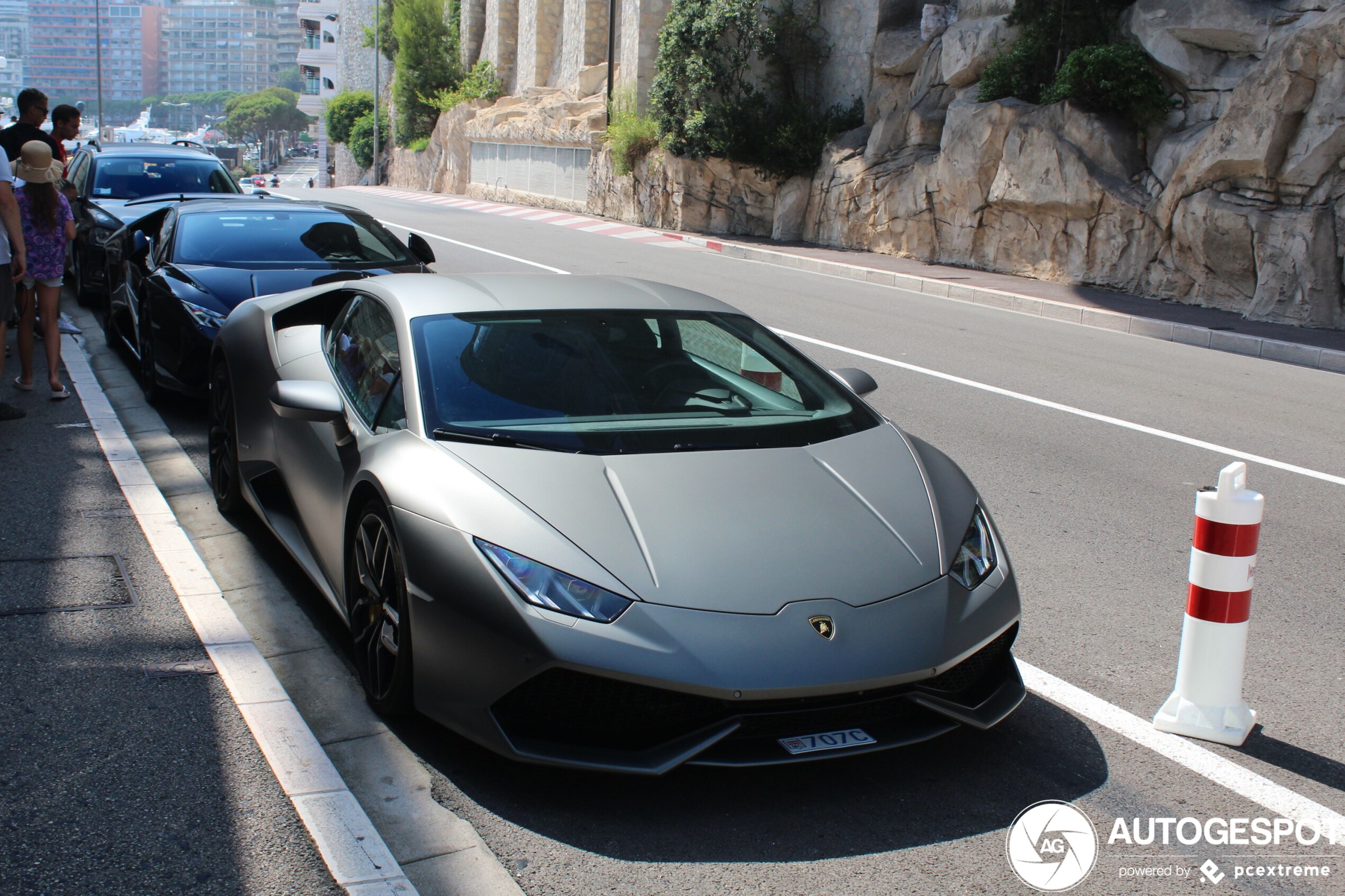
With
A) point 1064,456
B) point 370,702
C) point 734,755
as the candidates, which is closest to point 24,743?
point 370,702

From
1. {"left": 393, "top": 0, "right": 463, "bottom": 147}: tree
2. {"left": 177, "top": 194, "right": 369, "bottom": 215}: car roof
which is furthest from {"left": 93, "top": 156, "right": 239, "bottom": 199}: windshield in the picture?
{"left": 393, "top": 0, "right": 463, "bottom": 147}: tree

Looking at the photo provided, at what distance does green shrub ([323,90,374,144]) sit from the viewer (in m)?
81.3

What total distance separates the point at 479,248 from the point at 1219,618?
18.1m

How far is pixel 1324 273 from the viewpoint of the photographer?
14977mm

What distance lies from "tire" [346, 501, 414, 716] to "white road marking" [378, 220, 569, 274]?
→ 1144 cm

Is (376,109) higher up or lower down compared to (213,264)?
higher up

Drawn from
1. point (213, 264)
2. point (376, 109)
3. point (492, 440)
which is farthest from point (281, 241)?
point (376, 109)

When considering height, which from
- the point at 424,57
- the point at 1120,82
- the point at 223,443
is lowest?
the point at 223,443

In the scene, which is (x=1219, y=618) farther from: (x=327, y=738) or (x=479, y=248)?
(x=479, y=248)

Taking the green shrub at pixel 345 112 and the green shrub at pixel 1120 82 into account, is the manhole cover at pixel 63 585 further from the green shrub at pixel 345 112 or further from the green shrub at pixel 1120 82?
the green shrub at pixel 345 112

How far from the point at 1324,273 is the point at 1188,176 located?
2.68m

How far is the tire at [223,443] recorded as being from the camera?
5.29 metres

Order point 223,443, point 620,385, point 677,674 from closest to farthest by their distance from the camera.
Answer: point 677,674 < point 620,385 < point 223,443

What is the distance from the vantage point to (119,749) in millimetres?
3234
